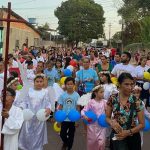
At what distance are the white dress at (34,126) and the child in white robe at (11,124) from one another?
1.37 m

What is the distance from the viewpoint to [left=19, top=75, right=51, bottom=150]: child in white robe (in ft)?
25.1

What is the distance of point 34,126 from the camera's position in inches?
304

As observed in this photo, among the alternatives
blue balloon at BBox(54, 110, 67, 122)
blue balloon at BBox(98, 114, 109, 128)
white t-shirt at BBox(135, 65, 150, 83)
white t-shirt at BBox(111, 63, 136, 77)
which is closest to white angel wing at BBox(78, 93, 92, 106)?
blue balloon at BBox(54, 110, 67, 122)

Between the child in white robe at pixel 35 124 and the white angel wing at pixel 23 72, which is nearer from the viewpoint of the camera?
the child in white robe at pixel 35 124

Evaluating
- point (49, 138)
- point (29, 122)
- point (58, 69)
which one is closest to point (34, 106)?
point (29, 122)

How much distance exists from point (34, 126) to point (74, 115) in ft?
2.55

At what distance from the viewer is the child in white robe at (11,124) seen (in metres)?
6.06

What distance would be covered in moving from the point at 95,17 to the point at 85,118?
75845 millimetres

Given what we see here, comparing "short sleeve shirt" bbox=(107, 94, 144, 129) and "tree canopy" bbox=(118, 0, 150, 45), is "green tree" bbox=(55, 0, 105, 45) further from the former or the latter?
"short sleeve shirt" bbox=(107, 94, 144, 129)

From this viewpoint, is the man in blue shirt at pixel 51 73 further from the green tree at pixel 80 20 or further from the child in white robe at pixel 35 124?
the green tree at pixel 80 20

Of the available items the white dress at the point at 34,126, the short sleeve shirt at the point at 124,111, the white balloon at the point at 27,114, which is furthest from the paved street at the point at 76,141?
the short sleeve shirt at the point at 124,111

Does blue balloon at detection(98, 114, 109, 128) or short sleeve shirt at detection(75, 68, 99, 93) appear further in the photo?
short sleeve shirt at detection(75, 68, 99, 93)

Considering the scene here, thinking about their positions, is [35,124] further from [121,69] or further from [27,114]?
[121,69]

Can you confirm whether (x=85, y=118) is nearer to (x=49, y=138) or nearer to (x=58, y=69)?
(x=49, y=138)
